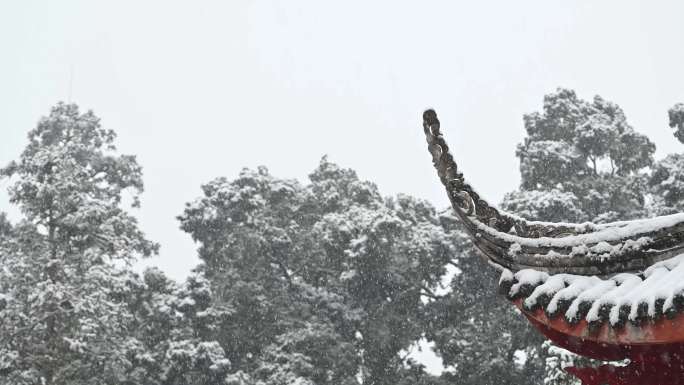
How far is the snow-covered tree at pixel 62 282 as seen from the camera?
492 inches

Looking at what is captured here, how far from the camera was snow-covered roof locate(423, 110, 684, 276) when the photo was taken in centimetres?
275

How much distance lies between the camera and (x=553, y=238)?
3078mm

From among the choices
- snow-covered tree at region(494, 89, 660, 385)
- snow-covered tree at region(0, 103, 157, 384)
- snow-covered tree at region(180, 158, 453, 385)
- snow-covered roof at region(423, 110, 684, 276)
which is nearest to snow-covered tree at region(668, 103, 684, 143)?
snow-covered tree at region(494, 89, 660, 385)

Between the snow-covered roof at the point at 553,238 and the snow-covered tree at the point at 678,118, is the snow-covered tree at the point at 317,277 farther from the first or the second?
the snow-covered roof at the point at 553,238

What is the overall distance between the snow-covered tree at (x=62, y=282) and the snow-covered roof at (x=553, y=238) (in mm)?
10301

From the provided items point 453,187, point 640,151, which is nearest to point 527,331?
point 640,151

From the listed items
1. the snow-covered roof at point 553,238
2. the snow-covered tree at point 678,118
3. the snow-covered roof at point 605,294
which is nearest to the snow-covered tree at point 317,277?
the snow-covered tree at point 678,118

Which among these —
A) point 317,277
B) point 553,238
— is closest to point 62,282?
point 317,277

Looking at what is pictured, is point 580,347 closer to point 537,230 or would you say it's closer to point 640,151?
point 537,230

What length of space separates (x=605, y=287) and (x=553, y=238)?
0.39 m

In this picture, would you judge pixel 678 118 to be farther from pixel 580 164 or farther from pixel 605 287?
pixel 605 287

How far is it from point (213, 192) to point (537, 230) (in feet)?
55.3

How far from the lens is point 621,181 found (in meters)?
17.4

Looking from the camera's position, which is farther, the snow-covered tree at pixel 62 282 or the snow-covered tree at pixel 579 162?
the snow-covered tree at pixel 579 162
